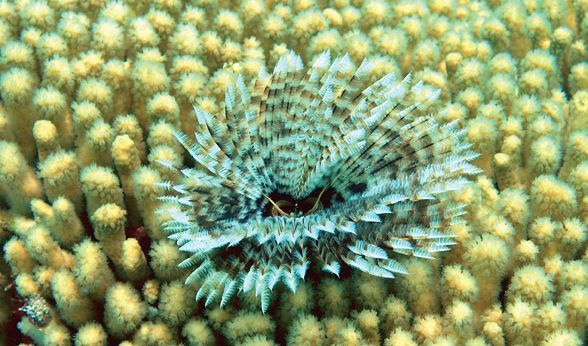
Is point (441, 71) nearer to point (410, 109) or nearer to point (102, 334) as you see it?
point (410, 109)

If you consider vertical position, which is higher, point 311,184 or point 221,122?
point 221,122

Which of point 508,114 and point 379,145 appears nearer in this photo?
point 379,145

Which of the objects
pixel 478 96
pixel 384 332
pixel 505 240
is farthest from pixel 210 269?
pixel 478 96

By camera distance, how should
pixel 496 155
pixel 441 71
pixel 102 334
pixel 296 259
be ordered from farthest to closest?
pixel 441 71 → pixel 496 155 → pixel 102 334 → pixel 296 259
